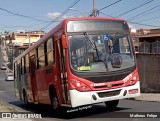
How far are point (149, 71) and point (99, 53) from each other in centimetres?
1210

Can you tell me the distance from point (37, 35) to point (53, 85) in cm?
9574

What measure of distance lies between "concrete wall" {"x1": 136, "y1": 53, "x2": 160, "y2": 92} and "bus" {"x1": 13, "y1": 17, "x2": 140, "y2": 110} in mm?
10297

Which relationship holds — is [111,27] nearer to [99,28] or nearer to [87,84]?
[99,28]

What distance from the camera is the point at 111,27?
1291 centimetres

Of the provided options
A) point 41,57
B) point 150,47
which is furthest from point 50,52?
point 150,47

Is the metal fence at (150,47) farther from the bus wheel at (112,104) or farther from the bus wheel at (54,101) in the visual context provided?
the bus wheel at (54,101)

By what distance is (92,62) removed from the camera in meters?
12.2

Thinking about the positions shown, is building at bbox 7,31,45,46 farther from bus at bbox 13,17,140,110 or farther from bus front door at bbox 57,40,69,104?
bus front door at bbox 57,40,69,104

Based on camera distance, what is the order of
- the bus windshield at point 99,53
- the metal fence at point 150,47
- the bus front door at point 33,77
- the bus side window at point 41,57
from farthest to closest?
the metal fence at point 150,47
the bus front door at point 33,77
the bus side window at point 41,57
the bus windshield at point 99,53

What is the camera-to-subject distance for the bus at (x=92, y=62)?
12.0m

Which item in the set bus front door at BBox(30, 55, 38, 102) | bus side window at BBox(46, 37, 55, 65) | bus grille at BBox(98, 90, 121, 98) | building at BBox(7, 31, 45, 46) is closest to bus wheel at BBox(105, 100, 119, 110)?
bus grille at BBox(98, 90, 121, 98)

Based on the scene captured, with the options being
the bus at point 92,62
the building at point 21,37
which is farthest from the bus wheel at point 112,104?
the building at point 21,37

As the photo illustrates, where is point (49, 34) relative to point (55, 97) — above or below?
above

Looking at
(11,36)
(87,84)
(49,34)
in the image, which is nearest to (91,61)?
(87,84)
